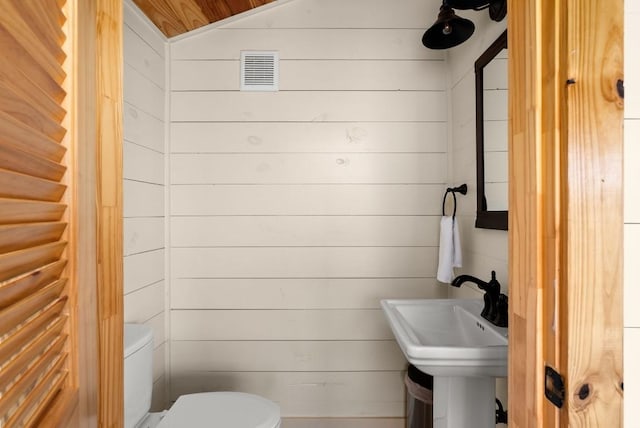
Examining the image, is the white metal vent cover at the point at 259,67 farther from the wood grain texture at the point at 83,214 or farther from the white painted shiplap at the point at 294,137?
the wood grain texture at the point at 83,214

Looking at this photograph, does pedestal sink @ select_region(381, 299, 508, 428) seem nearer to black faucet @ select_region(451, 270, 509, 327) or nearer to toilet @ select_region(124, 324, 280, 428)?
black faucet @ select_region(451, 270, 509, 327)

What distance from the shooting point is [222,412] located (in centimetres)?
146

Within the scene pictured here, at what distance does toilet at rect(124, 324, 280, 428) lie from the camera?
4.52 ft

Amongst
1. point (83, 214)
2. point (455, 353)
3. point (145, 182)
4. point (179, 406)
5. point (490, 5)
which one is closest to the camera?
point (83, 214)

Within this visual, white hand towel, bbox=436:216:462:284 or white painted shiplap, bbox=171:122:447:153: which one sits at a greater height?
white painted shiplap, bbox=171:122:447:153

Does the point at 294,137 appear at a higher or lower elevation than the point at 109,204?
higher

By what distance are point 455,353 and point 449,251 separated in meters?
0.73

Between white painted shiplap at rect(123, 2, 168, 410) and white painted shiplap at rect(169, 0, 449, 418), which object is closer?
white painted shiplap at rect(123, 2, 168, 410)

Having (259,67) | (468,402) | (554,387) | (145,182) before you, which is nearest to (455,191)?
(468,402)

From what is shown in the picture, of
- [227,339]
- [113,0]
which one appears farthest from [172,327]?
[113,0]

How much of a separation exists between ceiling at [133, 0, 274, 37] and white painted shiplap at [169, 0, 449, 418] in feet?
0.21

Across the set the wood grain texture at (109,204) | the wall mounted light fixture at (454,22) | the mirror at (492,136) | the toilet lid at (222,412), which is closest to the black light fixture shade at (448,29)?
the wall mounted light fixture at (454,22)

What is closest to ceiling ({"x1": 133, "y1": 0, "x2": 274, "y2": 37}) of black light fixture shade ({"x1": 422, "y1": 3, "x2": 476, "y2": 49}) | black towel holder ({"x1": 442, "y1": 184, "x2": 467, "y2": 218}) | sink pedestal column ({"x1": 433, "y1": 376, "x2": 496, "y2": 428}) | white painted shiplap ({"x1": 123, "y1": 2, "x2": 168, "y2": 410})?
white painted shiplap ({"x1": 123, "y1": 2, "x2": 168, "y2": 410})

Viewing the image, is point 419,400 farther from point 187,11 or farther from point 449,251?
point 187,11
